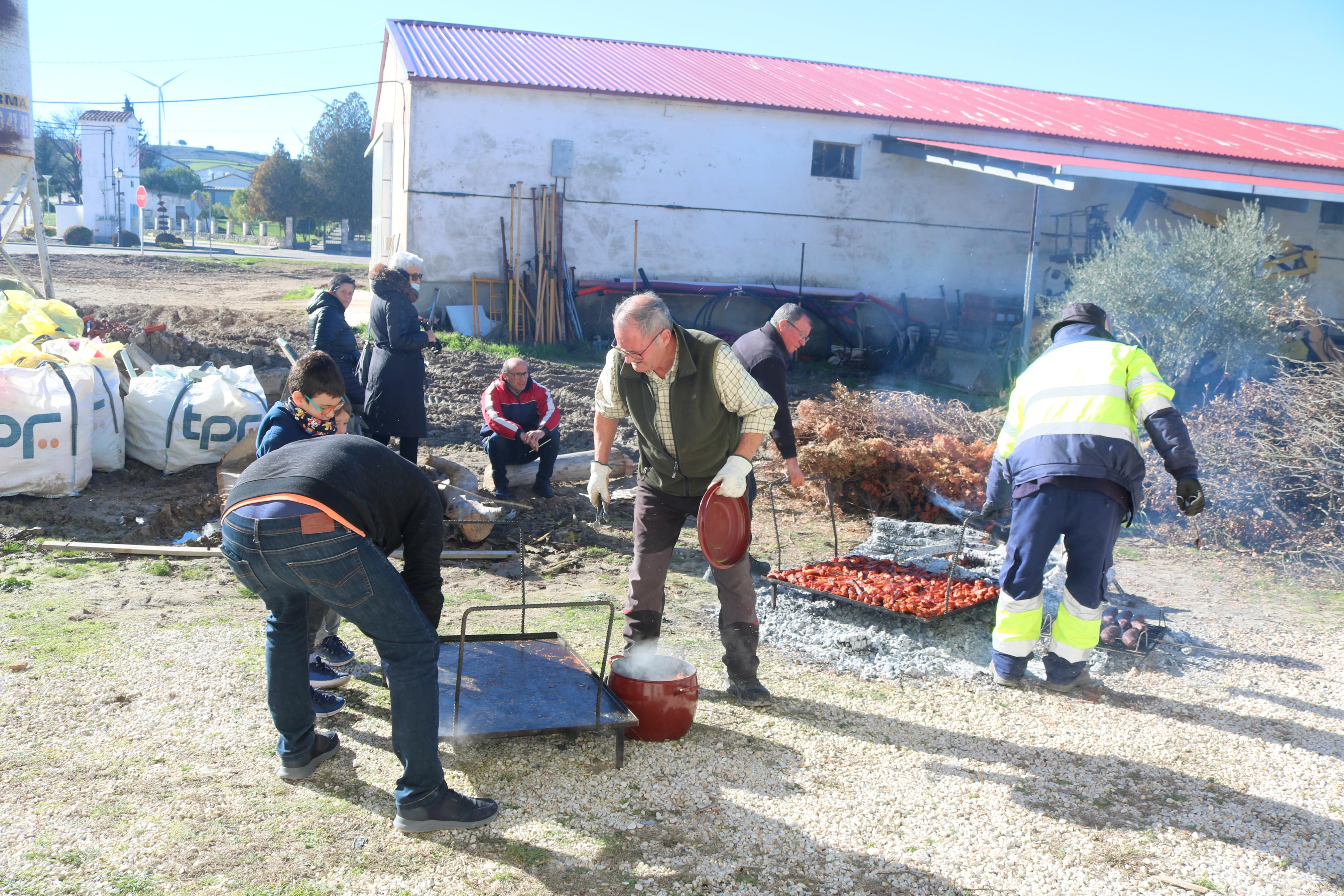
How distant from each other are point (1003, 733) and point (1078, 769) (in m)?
0.36

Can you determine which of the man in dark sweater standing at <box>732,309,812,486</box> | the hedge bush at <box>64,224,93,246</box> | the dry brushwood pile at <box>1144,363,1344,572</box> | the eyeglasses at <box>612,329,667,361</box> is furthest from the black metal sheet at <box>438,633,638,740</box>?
the hedge bush at <box>64,224,93,246</box>

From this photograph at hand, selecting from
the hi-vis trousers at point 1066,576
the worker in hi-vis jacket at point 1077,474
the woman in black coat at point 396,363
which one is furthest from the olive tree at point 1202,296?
the woman in black coat at point 396,363

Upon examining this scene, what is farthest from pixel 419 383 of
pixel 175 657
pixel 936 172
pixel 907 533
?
pixel 936 172

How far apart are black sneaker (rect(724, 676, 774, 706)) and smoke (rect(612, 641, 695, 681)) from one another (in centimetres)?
43

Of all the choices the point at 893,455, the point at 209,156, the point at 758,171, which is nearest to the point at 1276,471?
the point at 893,455

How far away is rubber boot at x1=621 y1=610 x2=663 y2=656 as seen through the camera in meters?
4.07

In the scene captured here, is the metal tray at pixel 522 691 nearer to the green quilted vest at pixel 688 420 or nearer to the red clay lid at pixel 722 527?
the red clay lid at pixel 722 527

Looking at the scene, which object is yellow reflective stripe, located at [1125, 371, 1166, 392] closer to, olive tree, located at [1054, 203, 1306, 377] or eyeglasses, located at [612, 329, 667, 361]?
eyeglasses, located at [612, 329, 667, 361]

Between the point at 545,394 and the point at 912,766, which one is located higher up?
the point at 545,394

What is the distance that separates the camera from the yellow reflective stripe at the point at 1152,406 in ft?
13.1

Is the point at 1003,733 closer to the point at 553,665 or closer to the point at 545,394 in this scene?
the point at 553,665

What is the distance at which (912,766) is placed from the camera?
145 inches

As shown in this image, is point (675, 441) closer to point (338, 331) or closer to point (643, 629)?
point (643, 629)

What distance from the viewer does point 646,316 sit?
3.54 metres
